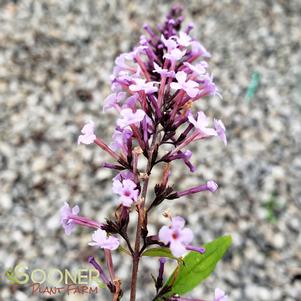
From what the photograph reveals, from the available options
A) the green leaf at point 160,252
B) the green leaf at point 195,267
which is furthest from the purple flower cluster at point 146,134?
the green leaf at point 195,267

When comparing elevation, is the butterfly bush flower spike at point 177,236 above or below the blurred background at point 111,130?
below

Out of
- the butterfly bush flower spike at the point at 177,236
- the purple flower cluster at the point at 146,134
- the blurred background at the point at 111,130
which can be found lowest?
the butterfly bush flower spike at the point at 177,236

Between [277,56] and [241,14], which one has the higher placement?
[241,14]

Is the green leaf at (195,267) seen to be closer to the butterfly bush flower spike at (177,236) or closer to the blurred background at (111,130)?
the butterfly bush flower spike at (177,236)

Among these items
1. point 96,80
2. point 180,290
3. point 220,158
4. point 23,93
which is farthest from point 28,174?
point 180,290

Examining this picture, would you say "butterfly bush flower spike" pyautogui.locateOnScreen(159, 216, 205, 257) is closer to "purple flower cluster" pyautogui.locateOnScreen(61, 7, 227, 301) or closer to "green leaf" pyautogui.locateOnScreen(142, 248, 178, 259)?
"purple flower cluster" pyautogui.locateOnScreen(61, 7, 227, 301)

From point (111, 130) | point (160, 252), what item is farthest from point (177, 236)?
point (111, 130)

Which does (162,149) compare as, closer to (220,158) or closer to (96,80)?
(220,158)
